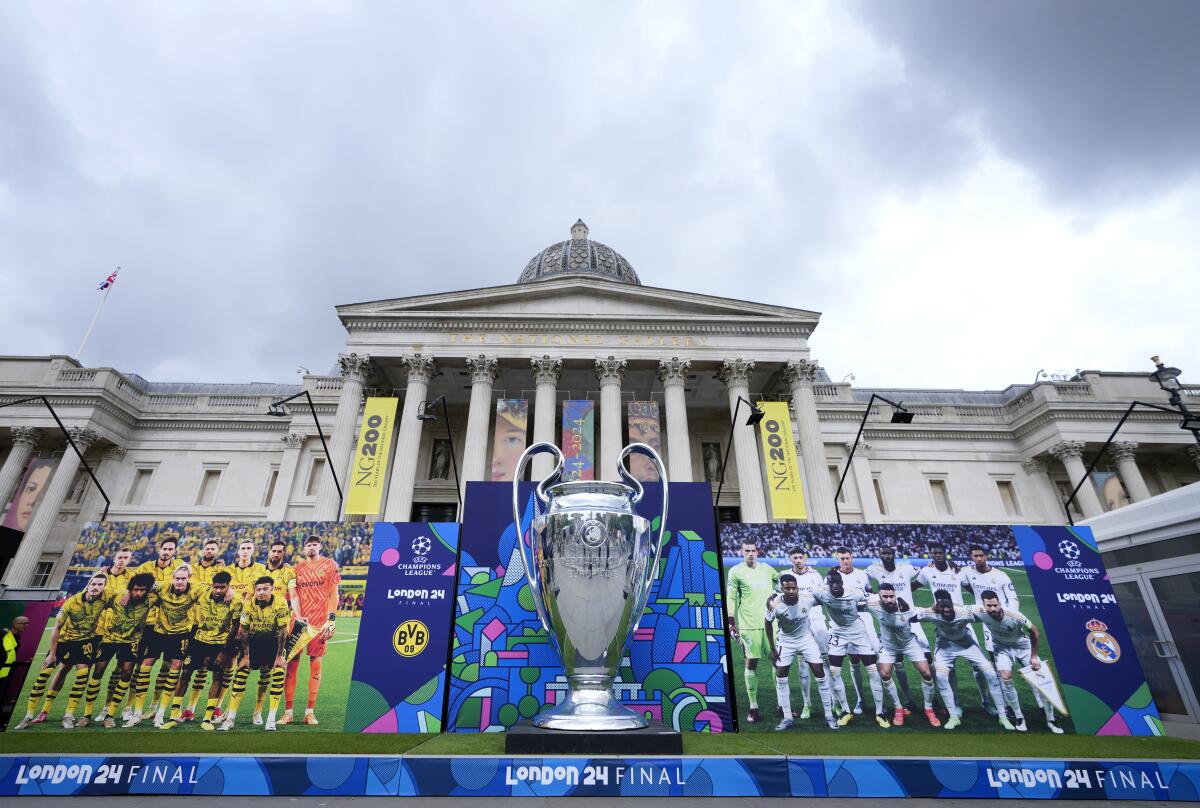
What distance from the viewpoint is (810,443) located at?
69.2ft

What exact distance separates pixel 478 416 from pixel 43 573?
852 inches

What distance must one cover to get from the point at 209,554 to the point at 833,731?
351 inches

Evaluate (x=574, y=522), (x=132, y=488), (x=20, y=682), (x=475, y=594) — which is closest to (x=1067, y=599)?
(x=574, y=522)

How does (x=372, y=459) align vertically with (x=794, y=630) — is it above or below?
above

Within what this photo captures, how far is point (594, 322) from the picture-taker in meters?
22.8

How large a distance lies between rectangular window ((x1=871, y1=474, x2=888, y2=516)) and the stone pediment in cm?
1098

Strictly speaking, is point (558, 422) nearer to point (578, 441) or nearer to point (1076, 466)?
point (578, 441)

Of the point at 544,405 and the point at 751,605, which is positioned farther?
the point at 544,405

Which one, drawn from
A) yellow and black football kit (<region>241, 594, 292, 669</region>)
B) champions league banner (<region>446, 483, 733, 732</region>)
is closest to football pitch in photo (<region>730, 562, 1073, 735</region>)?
champions league banner (<region>446, 483, 733, 732</region>)

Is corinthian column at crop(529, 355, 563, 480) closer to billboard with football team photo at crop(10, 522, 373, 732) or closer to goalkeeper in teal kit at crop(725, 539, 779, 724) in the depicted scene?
billboard with football team photo at crop(10, 522, 373, 732)

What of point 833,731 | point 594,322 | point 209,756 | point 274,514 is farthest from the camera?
point 274,514

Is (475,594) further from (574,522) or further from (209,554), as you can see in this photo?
(209,554)

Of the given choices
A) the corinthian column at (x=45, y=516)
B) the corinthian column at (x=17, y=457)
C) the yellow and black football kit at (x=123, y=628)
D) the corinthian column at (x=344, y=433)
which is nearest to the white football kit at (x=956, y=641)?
the yellow and black football kit at (x=123, y=628)

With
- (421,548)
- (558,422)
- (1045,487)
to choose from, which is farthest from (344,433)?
(1045,487)
